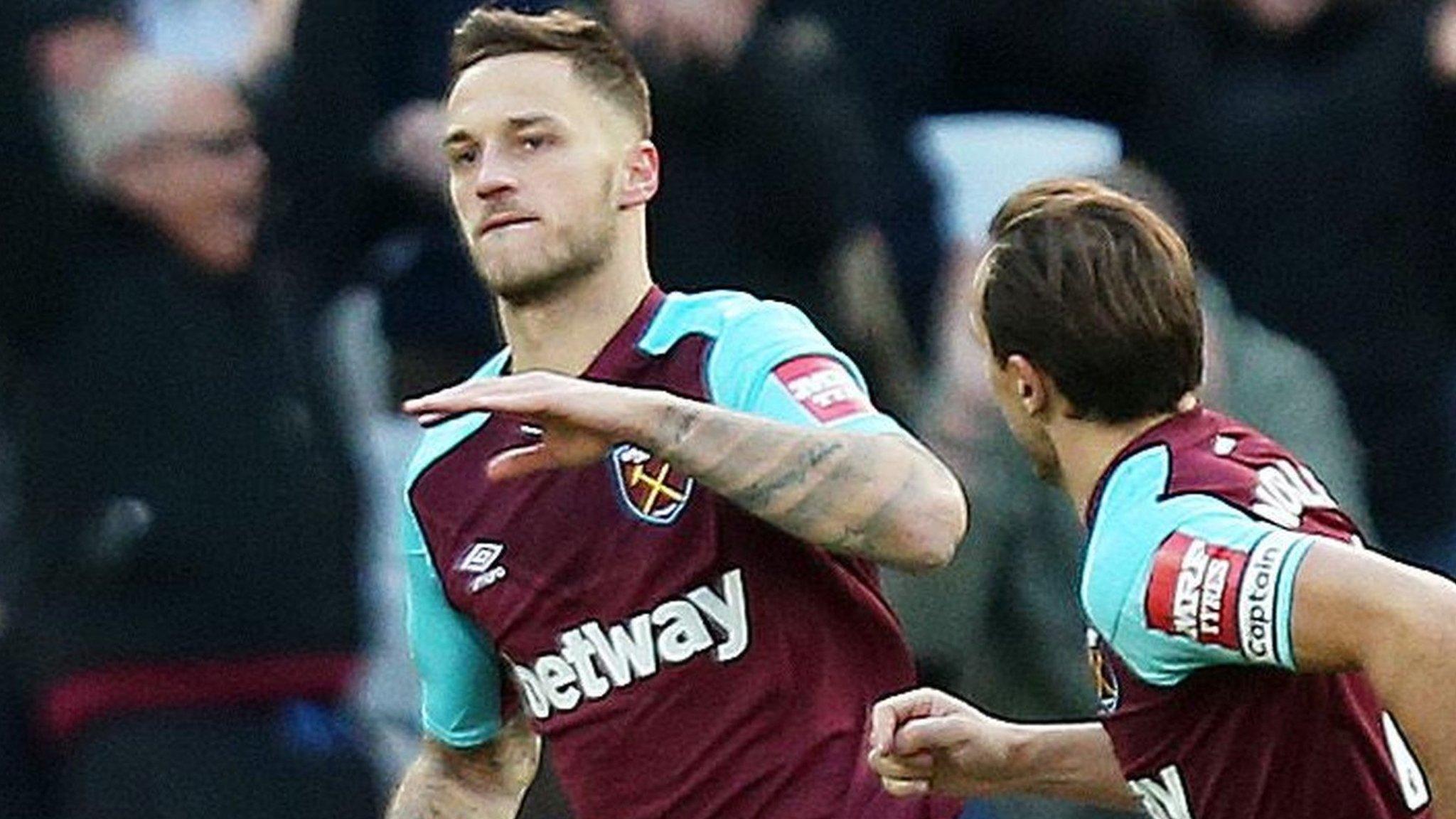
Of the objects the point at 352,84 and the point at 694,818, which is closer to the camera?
the point at 694,818

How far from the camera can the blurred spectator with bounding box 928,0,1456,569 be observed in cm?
776

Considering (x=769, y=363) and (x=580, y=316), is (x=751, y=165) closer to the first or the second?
(x=580, y=316)

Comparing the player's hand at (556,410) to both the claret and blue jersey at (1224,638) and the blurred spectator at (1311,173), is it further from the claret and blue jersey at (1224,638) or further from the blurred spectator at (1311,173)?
the blurred spectator at (1311,173)

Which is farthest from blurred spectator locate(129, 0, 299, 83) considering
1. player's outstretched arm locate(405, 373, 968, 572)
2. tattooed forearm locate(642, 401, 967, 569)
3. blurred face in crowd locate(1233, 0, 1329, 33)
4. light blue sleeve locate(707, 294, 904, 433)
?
tattooed forearm locate(642, 401, 967, 569)

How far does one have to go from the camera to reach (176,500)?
23.2 feet

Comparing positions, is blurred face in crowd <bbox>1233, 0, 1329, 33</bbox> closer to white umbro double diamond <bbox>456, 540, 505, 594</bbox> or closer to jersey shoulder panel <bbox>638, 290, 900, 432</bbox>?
jersey shoulder panel <bbox>638, 290, 900, 432</bbox>

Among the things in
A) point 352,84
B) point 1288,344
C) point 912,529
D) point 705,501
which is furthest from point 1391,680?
point 352,84

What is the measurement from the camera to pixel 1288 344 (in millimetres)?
7387

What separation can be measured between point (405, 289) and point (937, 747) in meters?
2.78

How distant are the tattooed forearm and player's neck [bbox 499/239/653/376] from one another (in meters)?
0.35

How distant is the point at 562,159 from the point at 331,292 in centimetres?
237

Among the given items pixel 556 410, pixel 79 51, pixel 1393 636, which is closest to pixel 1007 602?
pixel 79 51

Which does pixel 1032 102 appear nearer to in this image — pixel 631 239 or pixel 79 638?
pixel 79 638

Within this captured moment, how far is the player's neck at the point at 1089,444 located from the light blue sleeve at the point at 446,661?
1.02 meters
